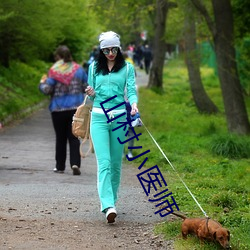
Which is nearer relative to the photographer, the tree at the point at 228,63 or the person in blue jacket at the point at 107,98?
the person in blue jacket at the point at 107,98

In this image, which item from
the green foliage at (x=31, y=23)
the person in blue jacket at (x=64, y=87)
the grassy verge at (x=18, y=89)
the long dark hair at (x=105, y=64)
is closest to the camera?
the long dark hair at (x=105, y=64)

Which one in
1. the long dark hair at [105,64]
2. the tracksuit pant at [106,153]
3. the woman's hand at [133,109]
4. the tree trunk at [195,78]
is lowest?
the tree trunk at [195,78]

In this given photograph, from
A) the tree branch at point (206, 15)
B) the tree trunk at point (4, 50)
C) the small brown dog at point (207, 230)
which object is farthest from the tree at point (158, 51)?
the small brown dog at point (207, 230)

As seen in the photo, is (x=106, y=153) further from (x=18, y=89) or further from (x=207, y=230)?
(x=18, y=89)

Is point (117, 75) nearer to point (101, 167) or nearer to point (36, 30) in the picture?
point (101, 167)

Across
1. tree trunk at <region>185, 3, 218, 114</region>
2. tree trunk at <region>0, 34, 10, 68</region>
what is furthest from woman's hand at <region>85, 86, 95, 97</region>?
tree trunk at <region>185, 3, 218, 114</region>

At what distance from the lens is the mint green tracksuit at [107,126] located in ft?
24.7

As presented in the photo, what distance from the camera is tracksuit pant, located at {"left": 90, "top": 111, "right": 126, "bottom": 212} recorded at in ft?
24.6

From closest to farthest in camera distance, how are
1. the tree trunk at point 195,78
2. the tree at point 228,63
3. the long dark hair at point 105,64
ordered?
the long dark hair at point 105,64 < the tree at point 228,63 < the tree trunk at point 195,78

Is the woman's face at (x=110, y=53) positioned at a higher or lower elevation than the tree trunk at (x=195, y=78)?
higher

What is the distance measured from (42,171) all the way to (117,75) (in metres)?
4.40

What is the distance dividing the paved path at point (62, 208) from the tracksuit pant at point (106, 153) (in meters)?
0.32

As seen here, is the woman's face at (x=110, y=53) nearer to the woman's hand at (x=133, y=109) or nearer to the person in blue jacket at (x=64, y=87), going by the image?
the woman's hand at (x=133, y=109)

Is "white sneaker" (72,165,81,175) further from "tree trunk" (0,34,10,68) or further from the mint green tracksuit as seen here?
"tree trunk" (0,34,10,68)
